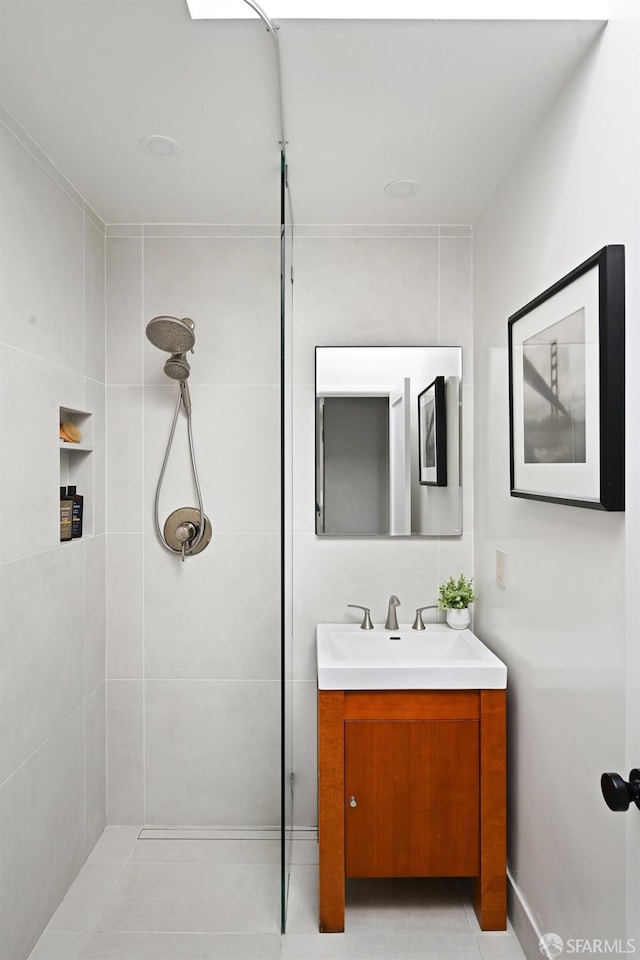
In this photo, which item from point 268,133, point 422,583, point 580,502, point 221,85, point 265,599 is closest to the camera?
point 580,502

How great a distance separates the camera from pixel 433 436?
7.22 feet

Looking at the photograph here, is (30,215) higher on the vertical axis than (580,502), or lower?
higher

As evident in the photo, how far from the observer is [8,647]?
1.35 metres

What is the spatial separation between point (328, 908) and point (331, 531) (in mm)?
1145

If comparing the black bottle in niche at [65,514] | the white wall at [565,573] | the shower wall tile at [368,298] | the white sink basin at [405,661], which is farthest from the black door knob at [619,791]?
the shower wall tile at [368,298]

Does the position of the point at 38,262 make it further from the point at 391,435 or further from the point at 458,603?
the point at 458,603

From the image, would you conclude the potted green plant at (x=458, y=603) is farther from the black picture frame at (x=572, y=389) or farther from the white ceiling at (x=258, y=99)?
the white ceiling at (x=258, y=99)

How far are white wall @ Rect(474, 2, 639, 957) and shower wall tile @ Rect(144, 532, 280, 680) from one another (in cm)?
77

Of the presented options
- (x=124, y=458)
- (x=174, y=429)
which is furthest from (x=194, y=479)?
(x=124, y=458)

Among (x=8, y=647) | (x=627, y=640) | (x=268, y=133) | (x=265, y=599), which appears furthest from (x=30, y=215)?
(x=627, y=640)

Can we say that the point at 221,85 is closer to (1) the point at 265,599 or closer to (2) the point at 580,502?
(2) the point at 580,502

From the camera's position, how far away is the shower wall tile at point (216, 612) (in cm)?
201

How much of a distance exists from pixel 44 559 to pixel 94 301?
830 mm

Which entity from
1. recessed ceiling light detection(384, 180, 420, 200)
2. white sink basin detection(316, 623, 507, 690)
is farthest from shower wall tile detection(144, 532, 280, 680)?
→ recessed ceiling light detection(384, 180, 420, 200)
